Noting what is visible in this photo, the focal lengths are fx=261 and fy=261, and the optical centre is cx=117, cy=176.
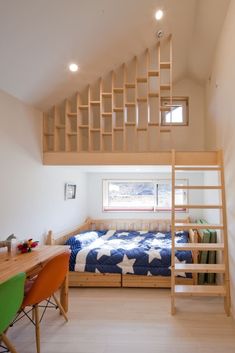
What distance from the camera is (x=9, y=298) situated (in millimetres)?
1787

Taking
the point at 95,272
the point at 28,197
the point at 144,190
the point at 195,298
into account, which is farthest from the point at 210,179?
the point at 28,197

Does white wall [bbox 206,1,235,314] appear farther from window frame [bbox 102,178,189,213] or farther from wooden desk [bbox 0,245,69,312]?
wooden desk [bbox 0,245,69,312]

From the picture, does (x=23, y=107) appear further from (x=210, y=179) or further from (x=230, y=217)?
(x=210, y=179)

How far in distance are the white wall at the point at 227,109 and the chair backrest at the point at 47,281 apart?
189 cm

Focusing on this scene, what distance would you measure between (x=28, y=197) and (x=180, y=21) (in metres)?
3.15

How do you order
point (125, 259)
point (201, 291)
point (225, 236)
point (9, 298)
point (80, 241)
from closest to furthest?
point (9, 298)
point (201, 291)
point (225, 236)
point (125, 259)
point (80, 241)

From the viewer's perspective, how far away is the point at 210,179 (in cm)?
451

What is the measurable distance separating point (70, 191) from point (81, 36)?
2623mm

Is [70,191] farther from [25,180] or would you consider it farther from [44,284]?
[44,284]

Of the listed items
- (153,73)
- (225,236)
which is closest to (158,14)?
(153,73)

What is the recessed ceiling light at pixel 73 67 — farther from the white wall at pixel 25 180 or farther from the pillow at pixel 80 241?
the pillow at pixel 80 241

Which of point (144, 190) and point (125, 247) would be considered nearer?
point (125, 247)

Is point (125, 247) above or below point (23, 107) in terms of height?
Answer: below

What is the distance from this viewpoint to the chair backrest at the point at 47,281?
2.19 meters
